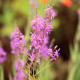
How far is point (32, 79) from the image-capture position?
3.42 feet

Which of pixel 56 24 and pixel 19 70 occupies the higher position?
pixel 56 24

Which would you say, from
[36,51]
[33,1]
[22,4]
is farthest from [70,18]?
[36,51]

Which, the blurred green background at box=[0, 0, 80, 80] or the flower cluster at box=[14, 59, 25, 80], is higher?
the blurred green background at box=[0, 0, 80, 80]

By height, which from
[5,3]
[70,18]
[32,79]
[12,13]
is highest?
[5,3]

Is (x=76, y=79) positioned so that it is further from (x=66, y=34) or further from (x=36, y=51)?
(x=36, y=51)

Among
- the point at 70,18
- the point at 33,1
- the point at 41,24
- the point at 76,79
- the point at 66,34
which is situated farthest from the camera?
the point at 70,18

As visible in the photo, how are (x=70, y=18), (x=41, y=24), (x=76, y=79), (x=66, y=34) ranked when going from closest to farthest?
1. (x=41, y=24)
2. (x=76, y=79)
3. (x=66, y=34)
4. (x=70, y=18)

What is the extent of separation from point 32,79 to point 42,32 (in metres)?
0.28

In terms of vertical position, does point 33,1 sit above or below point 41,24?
above

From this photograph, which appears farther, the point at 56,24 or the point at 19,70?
the point at 56,24

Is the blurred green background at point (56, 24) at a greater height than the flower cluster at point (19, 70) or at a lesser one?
greater

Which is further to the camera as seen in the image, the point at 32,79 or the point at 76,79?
the point at 76,79

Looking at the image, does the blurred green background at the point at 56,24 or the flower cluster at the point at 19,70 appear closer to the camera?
the flower cluster at the point at 19,70

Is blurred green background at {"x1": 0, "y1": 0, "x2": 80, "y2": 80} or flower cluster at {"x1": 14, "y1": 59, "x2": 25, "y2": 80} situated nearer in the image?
flower cluster at {"x1": 14, "y1": 59, "x2": 25, "y2": 80}
